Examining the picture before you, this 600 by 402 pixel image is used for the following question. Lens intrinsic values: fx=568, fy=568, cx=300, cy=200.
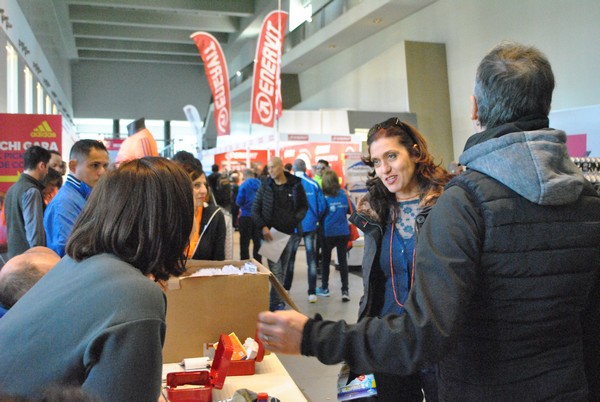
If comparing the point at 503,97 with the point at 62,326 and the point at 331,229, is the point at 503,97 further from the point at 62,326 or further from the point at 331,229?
the point at 331,229

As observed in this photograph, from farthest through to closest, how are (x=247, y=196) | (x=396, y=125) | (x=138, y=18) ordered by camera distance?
(x=138, y=18)
(x=247, y=196)
(x=396, y=125)

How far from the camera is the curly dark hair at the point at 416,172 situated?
7.63ft

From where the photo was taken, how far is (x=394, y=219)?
2.29 metres

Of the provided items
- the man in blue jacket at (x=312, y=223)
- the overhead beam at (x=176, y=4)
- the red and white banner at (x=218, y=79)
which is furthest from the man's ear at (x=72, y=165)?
the overhead beam at (x=176, y=4)

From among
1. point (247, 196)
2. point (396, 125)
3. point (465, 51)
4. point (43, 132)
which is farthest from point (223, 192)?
point (396, 125)

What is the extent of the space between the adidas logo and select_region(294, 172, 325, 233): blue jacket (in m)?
2.84

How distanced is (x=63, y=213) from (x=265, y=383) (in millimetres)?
1655

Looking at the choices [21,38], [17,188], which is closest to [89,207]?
[17,188]

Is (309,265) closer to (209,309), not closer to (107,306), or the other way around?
(209,309)

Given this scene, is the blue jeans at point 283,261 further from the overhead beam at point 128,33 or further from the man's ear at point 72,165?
the overhead beam at point 128,33

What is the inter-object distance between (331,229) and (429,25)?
9.03 metres

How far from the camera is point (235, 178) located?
14234mm

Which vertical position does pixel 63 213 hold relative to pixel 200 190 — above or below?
below

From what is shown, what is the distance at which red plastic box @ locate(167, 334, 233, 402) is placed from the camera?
5.59ft
